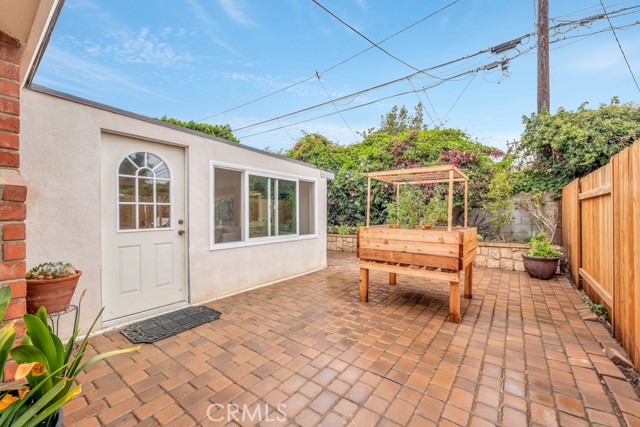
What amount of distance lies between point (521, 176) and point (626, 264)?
5.03m

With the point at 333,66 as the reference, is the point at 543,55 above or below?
below

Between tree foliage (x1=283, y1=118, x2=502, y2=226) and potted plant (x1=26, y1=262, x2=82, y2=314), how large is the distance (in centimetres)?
639

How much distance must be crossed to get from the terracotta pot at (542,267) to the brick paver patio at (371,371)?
4.65 feet

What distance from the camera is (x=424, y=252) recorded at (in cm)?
335

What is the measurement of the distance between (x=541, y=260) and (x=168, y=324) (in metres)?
5.95

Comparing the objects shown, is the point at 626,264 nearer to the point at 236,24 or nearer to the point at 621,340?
the point at 621,340

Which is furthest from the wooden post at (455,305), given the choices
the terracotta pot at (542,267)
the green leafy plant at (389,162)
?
the green leafy plant at (389,162)

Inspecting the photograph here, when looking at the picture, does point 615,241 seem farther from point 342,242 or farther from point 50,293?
point 342,242

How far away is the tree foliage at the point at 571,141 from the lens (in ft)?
18.1

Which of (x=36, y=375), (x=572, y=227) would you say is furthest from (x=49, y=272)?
(x=572, y=227)

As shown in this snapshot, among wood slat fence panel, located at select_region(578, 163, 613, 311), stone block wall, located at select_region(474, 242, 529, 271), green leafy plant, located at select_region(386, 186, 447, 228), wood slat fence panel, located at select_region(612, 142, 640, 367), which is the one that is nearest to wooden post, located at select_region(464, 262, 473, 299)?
green leafy plant, located at select_region(386, 186, 447, 228)

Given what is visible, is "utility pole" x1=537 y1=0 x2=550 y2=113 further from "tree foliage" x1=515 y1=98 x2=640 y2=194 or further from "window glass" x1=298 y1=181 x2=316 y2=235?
"window glass" x1=298 y1=181 x2=316 y2=235

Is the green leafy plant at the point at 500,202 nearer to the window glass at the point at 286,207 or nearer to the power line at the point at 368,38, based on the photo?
the power line at the point at 368,38

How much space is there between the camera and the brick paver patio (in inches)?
67.0
